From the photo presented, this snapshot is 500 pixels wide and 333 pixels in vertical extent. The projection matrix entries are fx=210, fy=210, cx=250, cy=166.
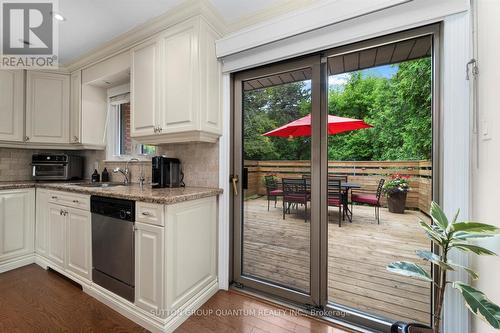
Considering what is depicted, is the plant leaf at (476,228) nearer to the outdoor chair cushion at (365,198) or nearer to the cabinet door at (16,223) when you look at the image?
the outdoor chair cushion at (365,198)

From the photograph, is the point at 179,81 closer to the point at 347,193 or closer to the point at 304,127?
the point at 304,127

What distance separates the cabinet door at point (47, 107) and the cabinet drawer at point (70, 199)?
0.94 m

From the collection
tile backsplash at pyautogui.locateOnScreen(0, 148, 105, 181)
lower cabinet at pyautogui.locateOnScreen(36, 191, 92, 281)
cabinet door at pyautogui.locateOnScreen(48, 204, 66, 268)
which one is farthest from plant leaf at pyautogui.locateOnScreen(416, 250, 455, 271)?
tile backsplash at pyautogui.locateOnScreen(0, 148, 105, 181)

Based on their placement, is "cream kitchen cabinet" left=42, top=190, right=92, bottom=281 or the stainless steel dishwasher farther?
"cream kitchen cabinet" left=42, top=190, right=92, bottom=281

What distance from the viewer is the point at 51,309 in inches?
66.0

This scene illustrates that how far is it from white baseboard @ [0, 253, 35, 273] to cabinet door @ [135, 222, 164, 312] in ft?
6.38

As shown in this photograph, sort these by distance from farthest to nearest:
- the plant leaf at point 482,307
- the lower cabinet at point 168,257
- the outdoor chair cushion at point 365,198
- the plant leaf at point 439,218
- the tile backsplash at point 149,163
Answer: the outdoor chair cushion at point 365,198 → the tile backsplash at point 149,163 → the lower cabinet at point 168,257 → the plant leaf at point 439,218 → the plant leaf at point 482,307

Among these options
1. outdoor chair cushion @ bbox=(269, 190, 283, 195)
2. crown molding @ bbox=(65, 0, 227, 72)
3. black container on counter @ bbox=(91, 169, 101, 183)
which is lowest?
outdoor chair cushion @ bbox=(269, 190, 283, 195)

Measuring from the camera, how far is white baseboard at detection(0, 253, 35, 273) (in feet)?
7.50

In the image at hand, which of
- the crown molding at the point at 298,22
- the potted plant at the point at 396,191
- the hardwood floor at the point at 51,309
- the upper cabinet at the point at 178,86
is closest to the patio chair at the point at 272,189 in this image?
the upper cabinet at the point at 178,86

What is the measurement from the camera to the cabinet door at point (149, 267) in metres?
1.45

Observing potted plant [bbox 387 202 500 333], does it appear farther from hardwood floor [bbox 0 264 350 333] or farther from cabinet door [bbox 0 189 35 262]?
cabinet door [bbox 0 189 35 262]

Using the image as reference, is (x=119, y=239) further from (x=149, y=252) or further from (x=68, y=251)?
(x=68, y=251)

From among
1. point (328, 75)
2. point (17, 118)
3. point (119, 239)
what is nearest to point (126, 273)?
point (119, 239)
